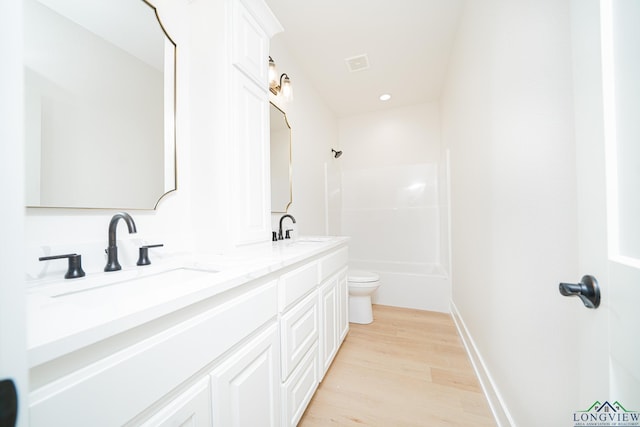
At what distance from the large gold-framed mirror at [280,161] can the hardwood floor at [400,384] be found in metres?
1.30

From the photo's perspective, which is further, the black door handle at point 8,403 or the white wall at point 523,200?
the white wall at point 523,200

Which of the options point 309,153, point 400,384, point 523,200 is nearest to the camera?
point 523,200

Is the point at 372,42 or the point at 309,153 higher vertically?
the point at 372,42

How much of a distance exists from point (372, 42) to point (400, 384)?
8.69 ft

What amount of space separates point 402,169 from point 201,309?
3179mm

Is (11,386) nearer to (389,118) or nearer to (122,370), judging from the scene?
(122,370)

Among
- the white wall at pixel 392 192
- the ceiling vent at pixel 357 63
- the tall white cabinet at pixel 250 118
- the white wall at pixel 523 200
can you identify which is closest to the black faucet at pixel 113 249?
the tall white cabinet at pixel 250 118

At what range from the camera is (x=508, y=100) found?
1110 millimetres

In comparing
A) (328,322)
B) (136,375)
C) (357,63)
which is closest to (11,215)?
(136,375)

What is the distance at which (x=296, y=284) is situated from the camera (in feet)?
3.73

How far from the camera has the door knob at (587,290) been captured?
520 mm

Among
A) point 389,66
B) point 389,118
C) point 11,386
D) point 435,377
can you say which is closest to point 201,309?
point 11,386

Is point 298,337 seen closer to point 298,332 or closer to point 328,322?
point 298,332

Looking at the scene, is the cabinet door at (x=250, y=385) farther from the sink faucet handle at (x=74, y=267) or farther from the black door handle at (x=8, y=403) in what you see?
the sink faucet handle at (x=74, y=267)
